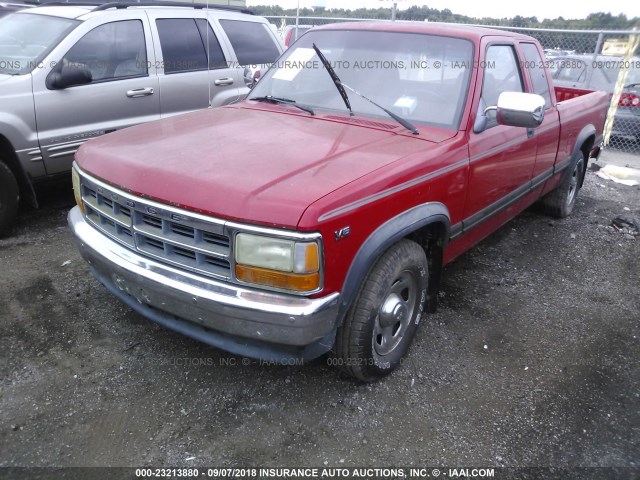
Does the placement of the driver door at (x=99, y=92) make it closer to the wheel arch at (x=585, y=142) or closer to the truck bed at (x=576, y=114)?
the truck bed at (x=576, y=114)

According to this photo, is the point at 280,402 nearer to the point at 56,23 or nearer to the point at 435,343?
the point at 435,343

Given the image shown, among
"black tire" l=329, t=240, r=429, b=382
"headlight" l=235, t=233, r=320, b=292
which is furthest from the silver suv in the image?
"headlight" l=235, t=233, r=320, b=292

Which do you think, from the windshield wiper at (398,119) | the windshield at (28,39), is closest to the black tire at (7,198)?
the windshield at (28,39)

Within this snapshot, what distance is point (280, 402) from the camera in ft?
8.96

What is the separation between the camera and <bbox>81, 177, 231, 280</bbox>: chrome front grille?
226 centimetres

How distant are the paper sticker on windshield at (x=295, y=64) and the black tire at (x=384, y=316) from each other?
167cm

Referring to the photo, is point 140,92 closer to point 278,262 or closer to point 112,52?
point 112,52

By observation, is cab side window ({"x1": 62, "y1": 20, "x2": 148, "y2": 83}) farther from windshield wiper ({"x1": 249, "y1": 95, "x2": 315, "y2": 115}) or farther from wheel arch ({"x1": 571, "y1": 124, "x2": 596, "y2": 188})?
wheel arch ({"x1": 571, "y1": 124, "x2": 596, "y2": 188})

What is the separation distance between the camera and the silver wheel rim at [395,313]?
8.91ft

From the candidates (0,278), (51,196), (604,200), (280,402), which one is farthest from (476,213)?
(51,196)

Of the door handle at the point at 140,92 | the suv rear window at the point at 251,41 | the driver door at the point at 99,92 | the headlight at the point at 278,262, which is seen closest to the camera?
the headlight at the point at 278,262

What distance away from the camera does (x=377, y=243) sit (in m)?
2.42

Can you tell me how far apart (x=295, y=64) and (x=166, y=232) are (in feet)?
6.37

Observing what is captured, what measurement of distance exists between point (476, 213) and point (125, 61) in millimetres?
3706
